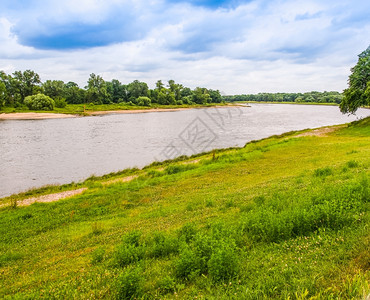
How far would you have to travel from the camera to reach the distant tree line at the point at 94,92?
110312 millimetres

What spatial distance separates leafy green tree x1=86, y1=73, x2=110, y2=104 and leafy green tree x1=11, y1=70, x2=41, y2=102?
24.9 meters

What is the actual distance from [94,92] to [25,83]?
31.8m

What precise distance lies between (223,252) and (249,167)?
49.7 feet

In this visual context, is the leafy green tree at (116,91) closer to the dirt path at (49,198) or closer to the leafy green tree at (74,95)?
the leafy green tree at (74,95)

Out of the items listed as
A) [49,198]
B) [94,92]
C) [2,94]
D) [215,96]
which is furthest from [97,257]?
[215,96]

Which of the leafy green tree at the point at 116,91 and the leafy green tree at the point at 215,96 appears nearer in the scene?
the leafy green tree at the point at 116,91

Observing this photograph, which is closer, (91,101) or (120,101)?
(91,101)

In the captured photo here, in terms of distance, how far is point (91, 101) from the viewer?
13000 centimetres

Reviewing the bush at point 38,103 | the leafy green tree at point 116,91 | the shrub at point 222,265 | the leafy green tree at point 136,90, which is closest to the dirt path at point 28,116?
the bush at point 38,103

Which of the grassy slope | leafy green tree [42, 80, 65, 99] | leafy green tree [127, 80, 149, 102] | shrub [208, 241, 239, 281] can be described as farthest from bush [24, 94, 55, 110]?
shrub [208, 241, 239, 281]

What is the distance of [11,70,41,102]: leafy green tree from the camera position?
112463mm

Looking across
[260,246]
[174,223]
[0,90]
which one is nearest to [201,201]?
[174,223]

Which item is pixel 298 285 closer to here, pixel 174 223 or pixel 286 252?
pixel 286 252

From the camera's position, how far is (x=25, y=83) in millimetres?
115750
